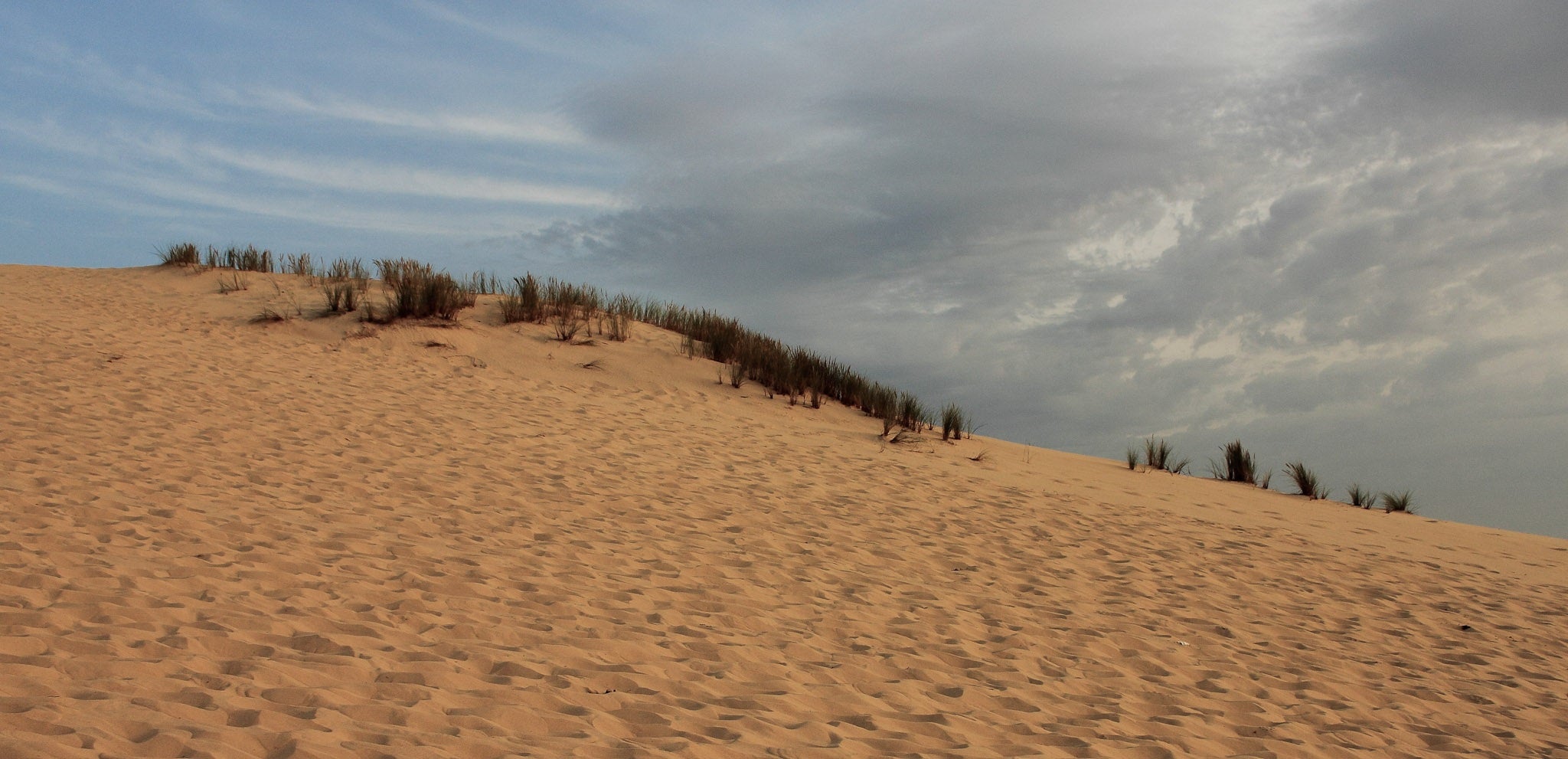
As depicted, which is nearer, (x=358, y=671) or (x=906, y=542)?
(x=358, y=671)

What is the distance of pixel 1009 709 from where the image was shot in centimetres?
457

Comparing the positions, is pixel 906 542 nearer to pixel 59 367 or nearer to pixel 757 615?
pixel 757 615

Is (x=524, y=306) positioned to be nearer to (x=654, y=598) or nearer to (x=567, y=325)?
(x=567, y=325)

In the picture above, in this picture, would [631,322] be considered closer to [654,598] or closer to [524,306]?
[524,306]

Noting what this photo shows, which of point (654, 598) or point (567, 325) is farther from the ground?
point (567, 325)

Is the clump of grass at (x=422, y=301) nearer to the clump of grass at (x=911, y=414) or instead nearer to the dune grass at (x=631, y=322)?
the dune grass at (x=631, y=322)

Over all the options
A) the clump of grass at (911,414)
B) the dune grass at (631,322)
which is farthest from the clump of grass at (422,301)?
the clump of grass at (911,414)

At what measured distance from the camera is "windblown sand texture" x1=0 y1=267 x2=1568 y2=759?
394cm

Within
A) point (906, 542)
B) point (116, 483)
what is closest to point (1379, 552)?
point (906, 542)

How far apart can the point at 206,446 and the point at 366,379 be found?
174 inches

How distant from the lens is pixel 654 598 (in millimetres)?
5730

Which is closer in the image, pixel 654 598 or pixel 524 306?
pixel 654 598

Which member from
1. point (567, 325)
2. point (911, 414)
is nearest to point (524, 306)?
point (567, 325)

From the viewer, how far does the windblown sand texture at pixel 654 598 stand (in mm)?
3936
